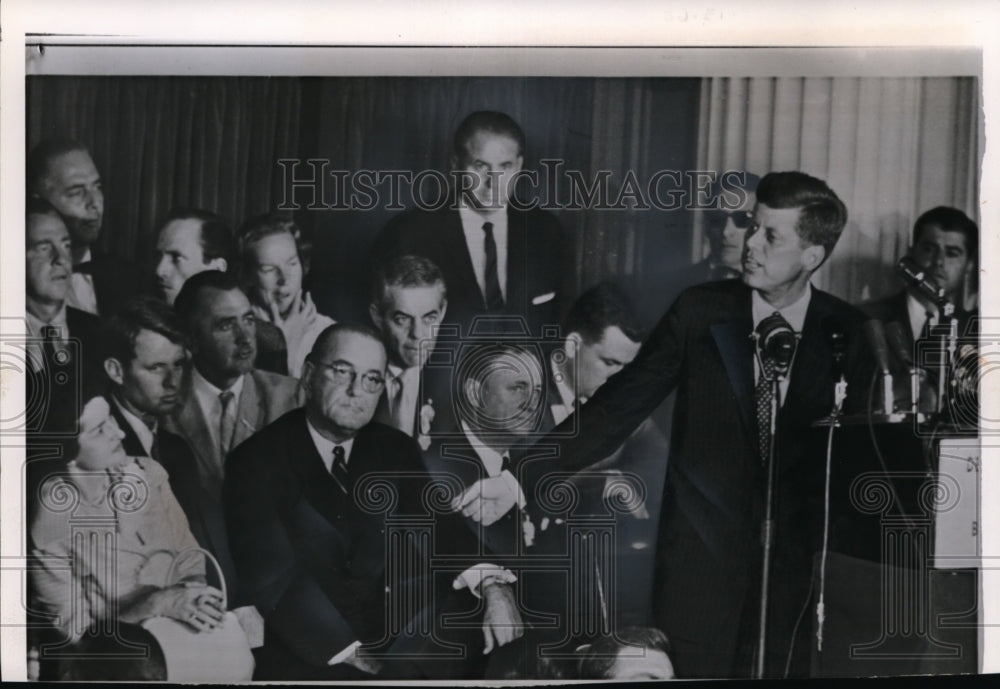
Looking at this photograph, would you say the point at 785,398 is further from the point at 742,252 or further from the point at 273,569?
the point at 273,569

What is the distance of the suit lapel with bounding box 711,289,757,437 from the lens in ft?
12.9

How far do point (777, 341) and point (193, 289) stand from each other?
1915 mm

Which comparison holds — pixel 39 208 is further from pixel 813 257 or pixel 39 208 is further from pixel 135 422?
pixel 813 257

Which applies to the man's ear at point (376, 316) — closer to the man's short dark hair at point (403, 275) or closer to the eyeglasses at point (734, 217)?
the man's short dark hair at point (403, 275)

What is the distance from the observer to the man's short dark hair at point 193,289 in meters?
3.89

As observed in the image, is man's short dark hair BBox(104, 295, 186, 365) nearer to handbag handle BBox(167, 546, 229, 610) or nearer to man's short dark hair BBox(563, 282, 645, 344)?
handbag handle BBox(167, 546, 229, 610)

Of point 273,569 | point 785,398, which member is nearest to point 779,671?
point 785,398

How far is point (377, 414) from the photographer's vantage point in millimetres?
3918

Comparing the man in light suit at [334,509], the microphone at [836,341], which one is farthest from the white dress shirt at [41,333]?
the microphone at [836,341]

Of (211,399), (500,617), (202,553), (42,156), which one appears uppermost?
(42,156)

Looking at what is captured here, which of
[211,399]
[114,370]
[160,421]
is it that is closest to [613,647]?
[211,399]

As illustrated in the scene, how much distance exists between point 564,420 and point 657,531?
0.48 m

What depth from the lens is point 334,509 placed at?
392 centimetres

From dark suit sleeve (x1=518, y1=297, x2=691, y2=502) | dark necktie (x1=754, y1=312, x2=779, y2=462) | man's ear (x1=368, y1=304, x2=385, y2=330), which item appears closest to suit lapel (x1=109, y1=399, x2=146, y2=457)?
man's ear (x1=368, y1=304, x2=385, y2=330)
